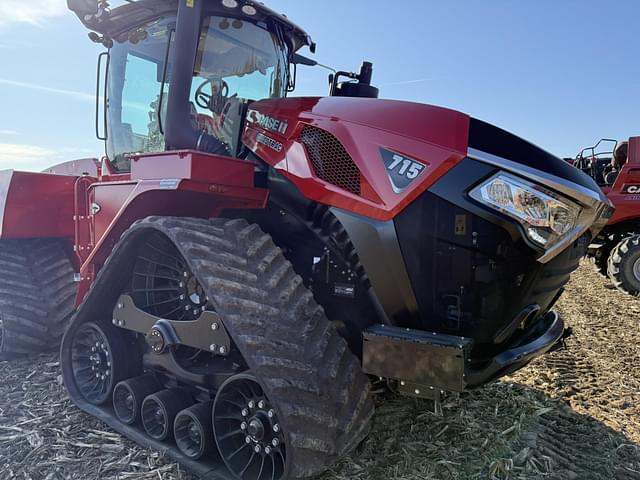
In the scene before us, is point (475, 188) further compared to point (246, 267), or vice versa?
point (246, 267)

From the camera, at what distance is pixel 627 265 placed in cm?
832

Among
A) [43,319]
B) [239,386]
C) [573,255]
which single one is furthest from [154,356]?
[573,255]

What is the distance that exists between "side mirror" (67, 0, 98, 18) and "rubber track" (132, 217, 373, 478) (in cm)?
135

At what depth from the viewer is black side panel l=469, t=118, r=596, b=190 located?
7.07 feet

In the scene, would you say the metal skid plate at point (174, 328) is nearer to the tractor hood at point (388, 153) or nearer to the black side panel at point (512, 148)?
the tractor hood at point (388, 153)

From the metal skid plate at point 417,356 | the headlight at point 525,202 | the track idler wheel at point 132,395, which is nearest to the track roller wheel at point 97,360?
the track idler wheel at point 132,395

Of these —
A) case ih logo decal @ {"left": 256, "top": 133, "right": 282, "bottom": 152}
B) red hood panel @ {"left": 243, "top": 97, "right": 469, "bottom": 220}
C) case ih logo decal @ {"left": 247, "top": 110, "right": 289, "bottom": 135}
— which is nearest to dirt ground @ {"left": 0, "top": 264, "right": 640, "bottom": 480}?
red hood panel @ {"left": 243, "top": 97, "right": 469, "bottom": 220}

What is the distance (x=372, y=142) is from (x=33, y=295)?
3.44 meters

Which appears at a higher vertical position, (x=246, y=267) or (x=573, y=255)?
(x=573, y=255)

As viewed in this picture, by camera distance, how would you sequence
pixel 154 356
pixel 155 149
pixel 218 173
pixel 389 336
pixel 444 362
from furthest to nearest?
pixel 155 149, pixel 154 356, pixel 218 173, pixel 389 336, pixel 444 362

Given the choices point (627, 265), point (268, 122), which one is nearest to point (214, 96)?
point (268, 122)

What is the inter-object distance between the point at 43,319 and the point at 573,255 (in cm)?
407

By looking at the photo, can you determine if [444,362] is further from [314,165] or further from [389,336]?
[314,165]

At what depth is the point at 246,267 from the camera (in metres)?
2.48
